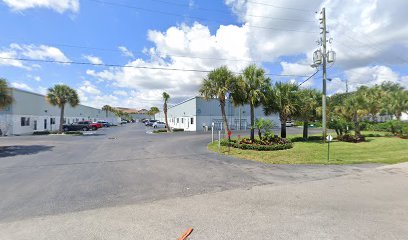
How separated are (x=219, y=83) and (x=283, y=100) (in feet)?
21.1

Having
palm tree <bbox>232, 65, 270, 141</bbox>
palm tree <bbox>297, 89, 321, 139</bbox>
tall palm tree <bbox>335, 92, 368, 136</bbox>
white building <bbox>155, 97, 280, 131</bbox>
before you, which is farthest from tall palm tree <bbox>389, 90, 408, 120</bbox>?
palm tree <bbox>232, 65, 270, 141</bbox>

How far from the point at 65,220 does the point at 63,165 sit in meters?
7.24

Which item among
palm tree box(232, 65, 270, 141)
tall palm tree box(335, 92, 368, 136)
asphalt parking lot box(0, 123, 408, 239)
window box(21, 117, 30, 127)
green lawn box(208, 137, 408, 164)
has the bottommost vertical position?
asphalt parking lot box(0, 123, 408, 239)

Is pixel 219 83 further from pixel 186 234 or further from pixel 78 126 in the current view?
pixel 78 126

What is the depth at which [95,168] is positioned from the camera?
1029 centimetres

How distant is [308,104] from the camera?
20750 millimetres

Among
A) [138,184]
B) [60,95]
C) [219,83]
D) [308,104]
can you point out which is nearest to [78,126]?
[60,95]

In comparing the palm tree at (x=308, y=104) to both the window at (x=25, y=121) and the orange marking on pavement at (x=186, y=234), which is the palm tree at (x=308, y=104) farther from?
the window at (x=25, y=121)

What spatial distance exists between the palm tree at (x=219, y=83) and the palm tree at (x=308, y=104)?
7.21m

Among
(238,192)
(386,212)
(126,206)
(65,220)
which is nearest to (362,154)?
(386,212)

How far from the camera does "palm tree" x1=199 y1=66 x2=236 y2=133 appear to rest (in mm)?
18281

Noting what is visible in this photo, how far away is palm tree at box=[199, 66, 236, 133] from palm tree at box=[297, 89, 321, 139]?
284 inches

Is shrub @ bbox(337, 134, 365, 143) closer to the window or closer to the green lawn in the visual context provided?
the green lawn

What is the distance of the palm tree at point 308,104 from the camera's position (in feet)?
67.5
